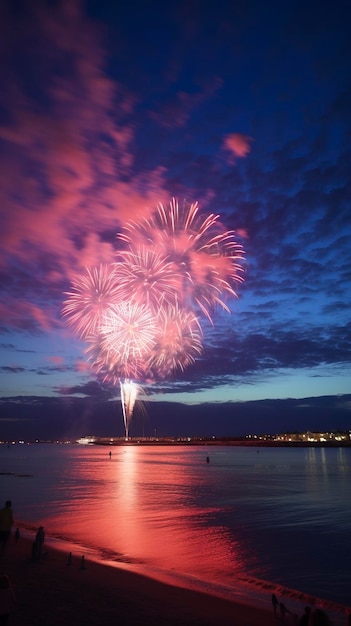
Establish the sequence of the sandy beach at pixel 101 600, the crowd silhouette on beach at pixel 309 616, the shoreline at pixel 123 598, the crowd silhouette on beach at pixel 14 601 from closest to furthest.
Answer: the crowd silhouette on beach at pixel 309 616 < the crowd silhouette on beach at pixel 14 601 < the sandy beach at pixel 101 600 < the shoreline at pixel 123 598

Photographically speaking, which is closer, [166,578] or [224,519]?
[166,578]

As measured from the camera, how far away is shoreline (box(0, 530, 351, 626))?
13750 mm

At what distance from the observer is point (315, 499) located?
47438mm

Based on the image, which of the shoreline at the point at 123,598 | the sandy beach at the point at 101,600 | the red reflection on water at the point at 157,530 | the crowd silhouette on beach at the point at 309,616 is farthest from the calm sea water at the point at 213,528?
the crowd silhouette on beach at the point at 309,616

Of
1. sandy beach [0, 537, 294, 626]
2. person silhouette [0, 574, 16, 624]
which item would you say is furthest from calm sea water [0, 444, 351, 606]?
person silhouette [0, 574, 16, 624]

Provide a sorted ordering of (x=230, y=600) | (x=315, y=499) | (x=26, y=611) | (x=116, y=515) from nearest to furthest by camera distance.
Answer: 1. (x=26, y=611)
2. (x=230, y=600)
3. (x=116, y=515)
4. (x=315, y=499)

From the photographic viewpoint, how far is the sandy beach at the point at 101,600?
44.2 ft

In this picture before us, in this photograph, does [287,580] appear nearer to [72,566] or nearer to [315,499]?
[72,566]

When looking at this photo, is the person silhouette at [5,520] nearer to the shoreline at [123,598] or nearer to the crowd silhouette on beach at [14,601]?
the crowd silhouette on beach at [14,601]

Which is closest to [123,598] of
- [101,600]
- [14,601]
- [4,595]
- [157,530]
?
[101,600]

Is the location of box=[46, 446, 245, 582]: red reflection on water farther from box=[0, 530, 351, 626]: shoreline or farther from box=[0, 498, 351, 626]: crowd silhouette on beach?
box=[0, 498, 351, 626]: crowd silhouette on beach

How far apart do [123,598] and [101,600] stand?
0.85 meters

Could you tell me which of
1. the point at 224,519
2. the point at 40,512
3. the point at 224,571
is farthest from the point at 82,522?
the point at 224,571

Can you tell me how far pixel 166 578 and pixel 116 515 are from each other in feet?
61.9
